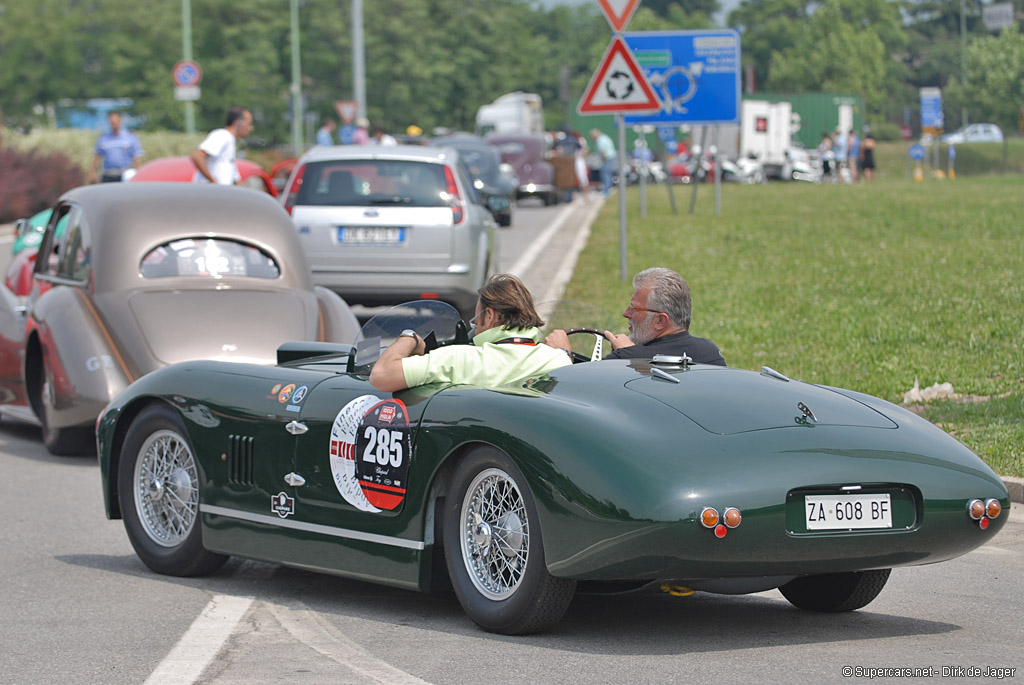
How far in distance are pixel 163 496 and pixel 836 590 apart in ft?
9.32

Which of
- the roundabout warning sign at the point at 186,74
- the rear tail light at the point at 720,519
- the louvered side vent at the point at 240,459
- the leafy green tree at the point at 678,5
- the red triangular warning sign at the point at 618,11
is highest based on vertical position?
the leafy green tree at the point at 678,5

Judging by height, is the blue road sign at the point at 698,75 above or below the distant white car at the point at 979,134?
above

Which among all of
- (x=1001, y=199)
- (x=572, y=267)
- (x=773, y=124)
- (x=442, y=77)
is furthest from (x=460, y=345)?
(x=442, y=77)

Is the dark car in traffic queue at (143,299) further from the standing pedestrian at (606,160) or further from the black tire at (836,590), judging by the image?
the standing pedestrian at (606,160)

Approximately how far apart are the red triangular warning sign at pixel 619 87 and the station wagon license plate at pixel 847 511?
34.7 ft

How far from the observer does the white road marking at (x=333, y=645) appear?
4.86 m

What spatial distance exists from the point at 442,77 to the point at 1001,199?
69028 mm

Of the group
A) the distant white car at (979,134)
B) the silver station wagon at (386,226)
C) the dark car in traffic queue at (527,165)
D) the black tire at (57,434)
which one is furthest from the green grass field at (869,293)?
the distant white car at (979,134)

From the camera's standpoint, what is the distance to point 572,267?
20.2 metres

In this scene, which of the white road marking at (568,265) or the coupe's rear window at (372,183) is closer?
the coupe's rear window at (372,183)

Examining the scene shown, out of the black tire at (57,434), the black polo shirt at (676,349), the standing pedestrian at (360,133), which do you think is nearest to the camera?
the black polo shirt at (676,349)

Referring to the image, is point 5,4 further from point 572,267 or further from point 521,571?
point 521,571

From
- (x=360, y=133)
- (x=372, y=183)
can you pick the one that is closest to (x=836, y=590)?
(x=372, y=183)

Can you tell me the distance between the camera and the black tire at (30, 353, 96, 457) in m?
9.90
